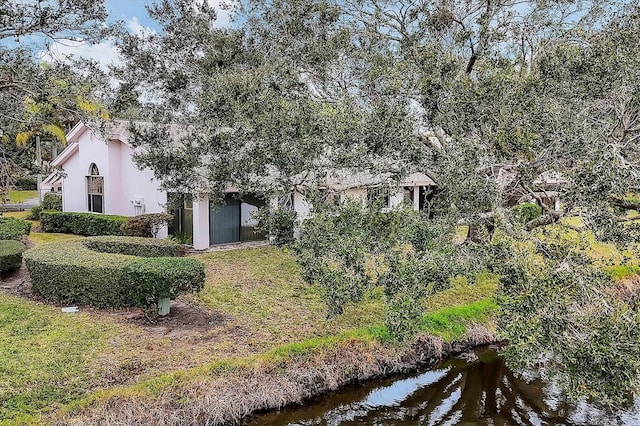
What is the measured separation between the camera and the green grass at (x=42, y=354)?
21.9ft

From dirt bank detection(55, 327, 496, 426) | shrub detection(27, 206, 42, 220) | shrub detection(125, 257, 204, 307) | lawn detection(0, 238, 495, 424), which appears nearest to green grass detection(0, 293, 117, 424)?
lawn detection(0, 238, 495, 424)

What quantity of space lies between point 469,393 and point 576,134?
5199 millimetres

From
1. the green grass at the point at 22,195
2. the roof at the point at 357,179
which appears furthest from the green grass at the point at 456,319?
the green grass at the point at 22,195

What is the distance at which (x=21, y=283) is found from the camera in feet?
40.0

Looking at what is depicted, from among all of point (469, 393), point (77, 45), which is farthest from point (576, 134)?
point (77, 45)

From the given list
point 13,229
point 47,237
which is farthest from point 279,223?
point 47,237

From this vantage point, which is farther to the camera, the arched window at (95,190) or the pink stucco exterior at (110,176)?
the arched window at (95,190)

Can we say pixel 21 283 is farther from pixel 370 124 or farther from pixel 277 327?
pixel 370 124

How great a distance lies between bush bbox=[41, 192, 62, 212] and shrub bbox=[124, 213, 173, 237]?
8962 mm

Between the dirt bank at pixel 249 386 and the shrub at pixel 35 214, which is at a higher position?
the shrub at pixel 35 214

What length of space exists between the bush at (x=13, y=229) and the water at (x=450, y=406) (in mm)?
12399

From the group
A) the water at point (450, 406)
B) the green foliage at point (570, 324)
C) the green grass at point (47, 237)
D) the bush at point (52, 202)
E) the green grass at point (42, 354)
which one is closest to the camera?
the green foliage at point (570, 324)

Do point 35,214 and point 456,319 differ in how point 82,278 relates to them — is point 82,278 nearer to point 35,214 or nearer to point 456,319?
point 456,319

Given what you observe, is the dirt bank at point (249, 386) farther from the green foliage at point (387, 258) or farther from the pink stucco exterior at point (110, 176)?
the pink stucco exterior at point (110, 176)
